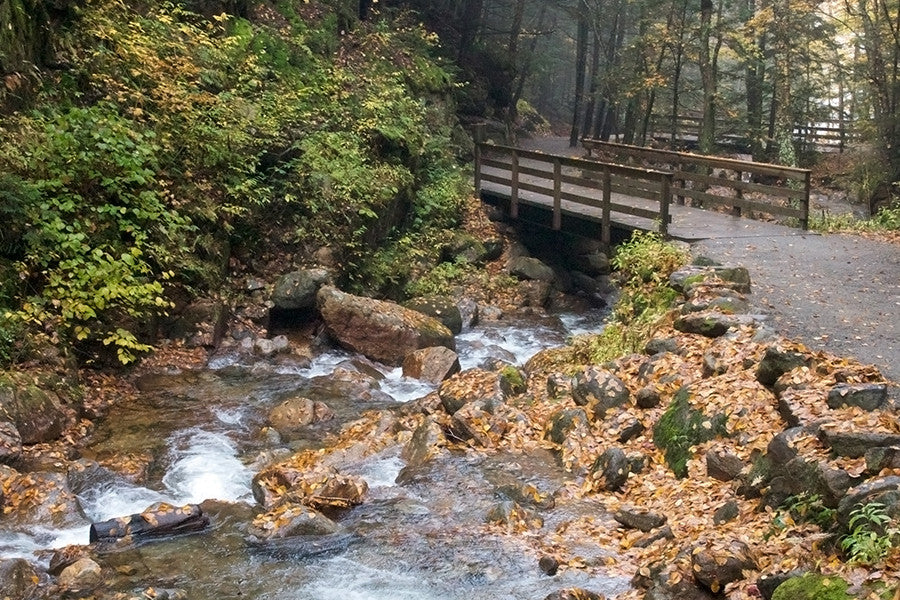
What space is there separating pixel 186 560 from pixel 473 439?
3.50 m

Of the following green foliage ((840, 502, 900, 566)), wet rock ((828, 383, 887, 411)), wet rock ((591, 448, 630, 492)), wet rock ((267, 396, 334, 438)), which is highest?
wet rock ((828, 383, 887, 411))

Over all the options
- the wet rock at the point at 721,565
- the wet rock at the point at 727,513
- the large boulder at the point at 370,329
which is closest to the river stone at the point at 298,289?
the large boulder at the point at 370,329

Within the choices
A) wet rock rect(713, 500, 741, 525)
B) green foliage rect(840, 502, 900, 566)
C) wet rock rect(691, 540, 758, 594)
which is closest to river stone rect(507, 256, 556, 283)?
wet rock rect(713, 500, 741, 525)

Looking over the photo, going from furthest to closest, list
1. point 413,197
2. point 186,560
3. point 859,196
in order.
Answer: point 859,196 < point 413,197 < point 186,560

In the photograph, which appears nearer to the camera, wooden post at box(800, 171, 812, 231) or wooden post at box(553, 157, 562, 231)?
wooden post at box(800, 171, 812, 231)

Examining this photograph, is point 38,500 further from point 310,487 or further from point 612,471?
point 612,471

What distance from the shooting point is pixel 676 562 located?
5.44 m

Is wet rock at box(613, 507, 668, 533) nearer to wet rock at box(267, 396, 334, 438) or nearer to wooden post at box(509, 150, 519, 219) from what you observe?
wet rock at box(267, 396, 334, 438)

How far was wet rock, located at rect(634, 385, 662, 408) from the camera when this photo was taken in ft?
27.3

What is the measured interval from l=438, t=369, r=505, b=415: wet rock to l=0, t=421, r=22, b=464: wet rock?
4.73 m

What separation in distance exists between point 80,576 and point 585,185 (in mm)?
12728

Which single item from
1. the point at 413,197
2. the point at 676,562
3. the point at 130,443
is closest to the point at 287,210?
the point at 413,197

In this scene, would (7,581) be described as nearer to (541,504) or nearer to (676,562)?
(541,504)

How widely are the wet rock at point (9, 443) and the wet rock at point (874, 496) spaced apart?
721 centimetres
